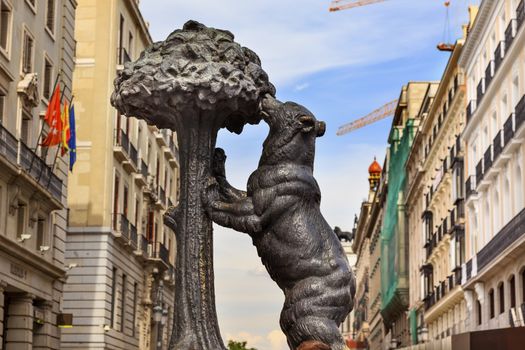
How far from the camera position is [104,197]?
41281mm

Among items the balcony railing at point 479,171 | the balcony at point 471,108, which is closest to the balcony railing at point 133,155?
the balcony railing at point 479,171

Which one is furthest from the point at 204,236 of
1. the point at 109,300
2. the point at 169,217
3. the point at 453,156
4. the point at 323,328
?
the point at 453,156

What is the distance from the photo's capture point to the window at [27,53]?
30828mm

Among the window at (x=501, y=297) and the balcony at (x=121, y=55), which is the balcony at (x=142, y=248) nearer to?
the balcony at (x=121, y=55)

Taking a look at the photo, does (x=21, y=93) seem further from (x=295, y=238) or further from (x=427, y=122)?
(x=427, y=122)

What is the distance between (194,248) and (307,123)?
1292 mm

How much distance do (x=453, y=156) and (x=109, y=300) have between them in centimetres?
1978

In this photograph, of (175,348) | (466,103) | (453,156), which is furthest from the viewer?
(453,156)

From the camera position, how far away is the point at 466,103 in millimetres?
49312

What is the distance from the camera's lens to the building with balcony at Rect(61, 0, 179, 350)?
40.0 metres

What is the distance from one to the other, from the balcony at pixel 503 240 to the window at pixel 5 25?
16.1m

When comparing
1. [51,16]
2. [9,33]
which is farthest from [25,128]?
[51,16]

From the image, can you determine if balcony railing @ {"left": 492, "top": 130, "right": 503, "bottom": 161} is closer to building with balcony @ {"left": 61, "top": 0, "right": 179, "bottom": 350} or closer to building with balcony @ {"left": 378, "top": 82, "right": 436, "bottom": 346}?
building with balcony @ {"left": 61, "top": 0, "right": 179, "bottom": 350}

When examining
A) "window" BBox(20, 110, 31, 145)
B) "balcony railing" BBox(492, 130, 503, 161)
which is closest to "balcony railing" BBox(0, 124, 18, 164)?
"window" BBox(20, 110, 31, 145)
